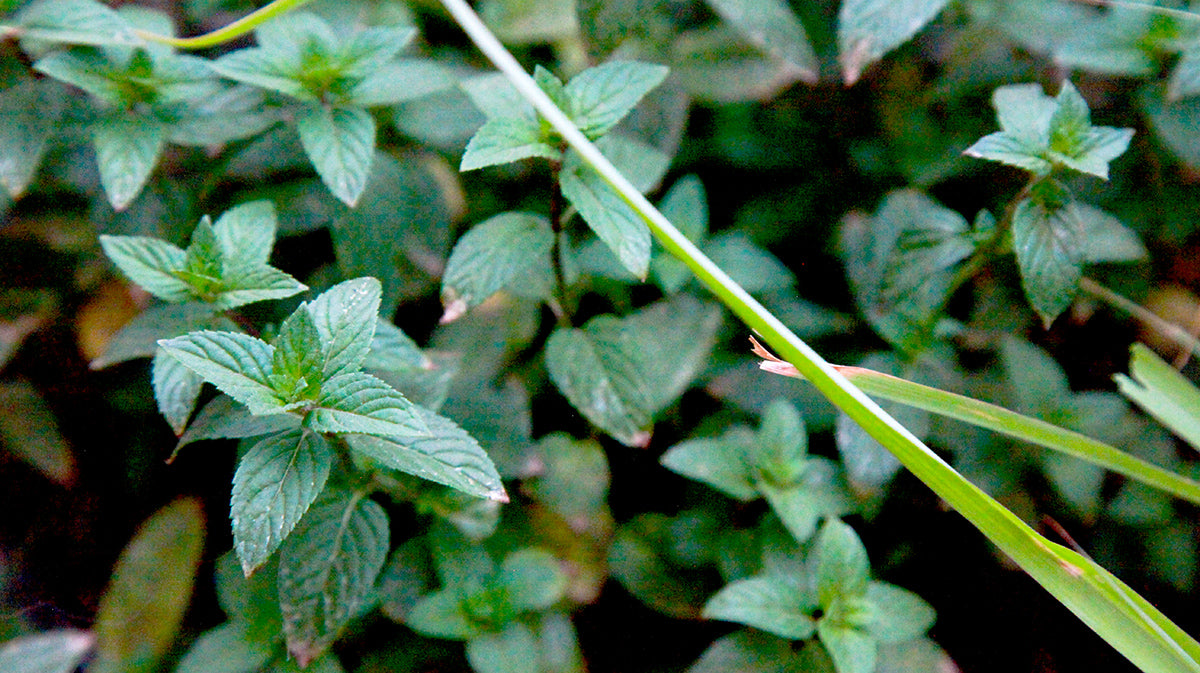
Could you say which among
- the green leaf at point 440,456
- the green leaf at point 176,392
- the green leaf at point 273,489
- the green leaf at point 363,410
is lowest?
the green leaf at point 440,456

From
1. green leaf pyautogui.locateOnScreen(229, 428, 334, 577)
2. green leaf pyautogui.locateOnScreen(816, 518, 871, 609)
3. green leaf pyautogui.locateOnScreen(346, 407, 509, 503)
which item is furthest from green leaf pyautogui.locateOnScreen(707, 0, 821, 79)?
green leaf pyautogui.locateOnScreen(229, 428, 334, 577)

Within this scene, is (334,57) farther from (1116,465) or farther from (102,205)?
(1116,465)

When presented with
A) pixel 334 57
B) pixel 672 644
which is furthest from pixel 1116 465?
pixel 334 57

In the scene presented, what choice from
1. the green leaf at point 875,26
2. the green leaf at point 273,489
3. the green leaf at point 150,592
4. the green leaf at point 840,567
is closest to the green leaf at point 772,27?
the green leaf at point 875,26

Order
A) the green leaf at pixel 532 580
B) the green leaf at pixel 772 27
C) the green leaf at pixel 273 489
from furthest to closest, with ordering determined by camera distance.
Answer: the green leaf at pixel 772 27 → the green leaf at pixel 532 580 → the green leaf at pixel 273 489

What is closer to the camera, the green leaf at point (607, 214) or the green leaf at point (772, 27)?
the green leaf at point (607, 214)

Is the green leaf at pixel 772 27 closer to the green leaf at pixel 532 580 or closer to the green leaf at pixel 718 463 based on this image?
the green leaf at pixel 718 463

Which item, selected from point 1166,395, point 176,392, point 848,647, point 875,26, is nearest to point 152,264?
point 176,392
